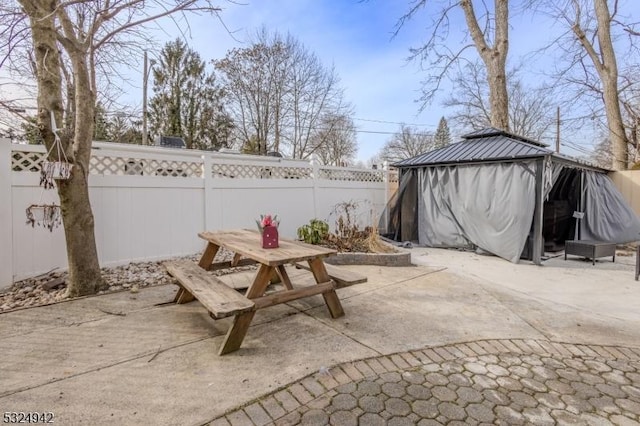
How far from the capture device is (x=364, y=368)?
6.88 ft

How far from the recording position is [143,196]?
457 cm

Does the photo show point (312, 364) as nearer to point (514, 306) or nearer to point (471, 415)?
point (471, 415)

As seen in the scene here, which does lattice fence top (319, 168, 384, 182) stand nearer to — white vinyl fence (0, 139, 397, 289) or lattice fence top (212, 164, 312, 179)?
white vinyl fence (0, 139, 397, 289)

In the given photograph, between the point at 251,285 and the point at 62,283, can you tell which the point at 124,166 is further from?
the point at 251,285

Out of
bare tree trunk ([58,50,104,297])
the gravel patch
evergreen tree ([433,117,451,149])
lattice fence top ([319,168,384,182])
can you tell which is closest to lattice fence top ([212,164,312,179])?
lattice fence top ([319,168,384,182])

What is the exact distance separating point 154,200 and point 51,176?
5.33 feet

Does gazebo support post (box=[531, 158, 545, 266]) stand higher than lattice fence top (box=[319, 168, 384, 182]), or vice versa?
lattice fence top (box=[319, 168, 384, 182])

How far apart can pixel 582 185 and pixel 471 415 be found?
729 cm

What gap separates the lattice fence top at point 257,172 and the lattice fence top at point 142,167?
400 millimetres

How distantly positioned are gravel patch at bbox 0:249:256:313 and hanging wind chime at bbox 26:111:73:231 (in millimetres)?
642

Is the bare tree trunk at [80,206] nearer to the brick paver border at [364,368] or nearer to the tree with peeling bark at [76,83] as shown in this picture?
the tree with peeling bark at [76,83]

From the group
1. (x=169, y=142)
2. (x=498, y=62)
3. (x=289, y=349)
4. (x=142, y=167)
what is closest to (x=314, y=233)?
(x=142, y=167)

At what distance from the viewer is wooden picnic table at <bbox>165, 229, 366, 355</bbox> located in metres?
2.18

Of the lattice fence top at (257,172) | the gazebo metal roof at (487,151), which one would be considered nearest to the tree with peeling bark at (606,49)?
the gazebo metal roof at (487,151)
